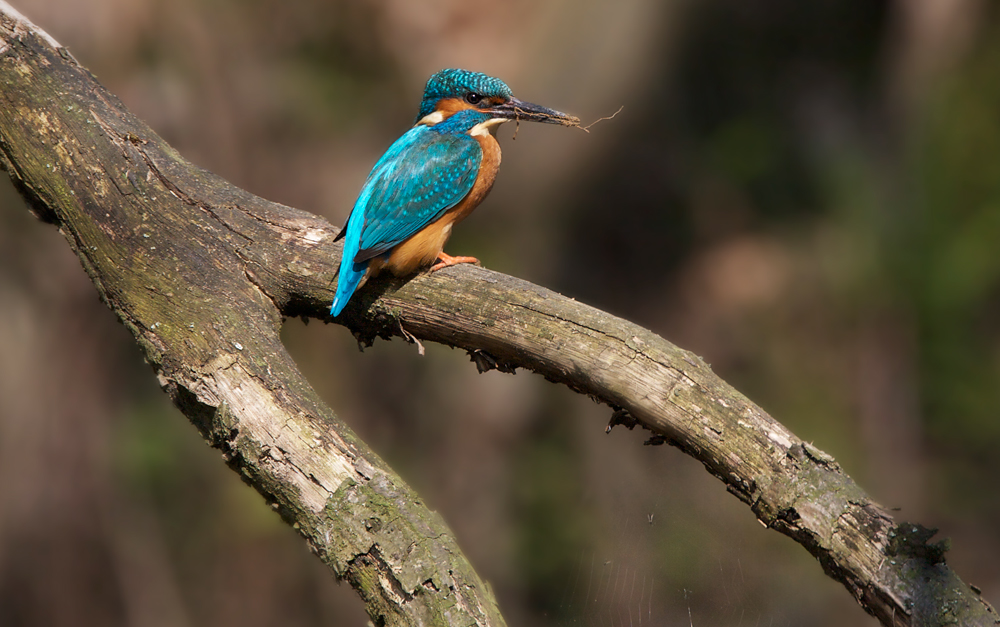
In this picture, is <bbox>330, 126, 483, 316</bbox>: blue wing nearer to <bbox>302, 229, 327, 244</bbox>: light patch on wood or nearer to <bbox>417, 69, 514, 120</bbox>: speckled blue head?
<bbox>302, 229, 327, 244</bbox>: light patch on wood

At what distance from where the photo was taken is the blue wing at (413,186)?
2.64m

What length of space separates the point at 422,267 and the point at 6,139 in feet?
4.23

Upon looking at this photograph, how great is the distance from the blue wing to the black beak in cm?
19

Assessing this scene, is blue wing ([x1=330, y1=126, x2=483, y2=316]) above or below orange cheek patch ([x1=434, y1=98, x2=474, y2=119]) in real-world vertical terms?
below

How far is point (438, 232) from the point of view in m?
2.75

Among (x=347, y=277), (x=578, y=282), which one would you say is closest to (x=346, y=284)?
(x=347, y=277)

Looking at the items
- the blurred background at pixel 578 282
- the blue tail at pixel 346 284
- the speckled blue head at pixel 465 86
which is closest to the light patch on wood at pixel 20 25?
the blue tail at pixel 346 284

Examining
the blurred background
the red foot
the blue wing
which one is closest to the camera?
the red foot

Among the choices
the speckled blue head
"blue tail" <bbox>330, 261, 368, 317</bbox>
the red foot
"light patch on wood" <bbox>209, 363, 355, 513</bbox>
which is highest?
the speckled blue head

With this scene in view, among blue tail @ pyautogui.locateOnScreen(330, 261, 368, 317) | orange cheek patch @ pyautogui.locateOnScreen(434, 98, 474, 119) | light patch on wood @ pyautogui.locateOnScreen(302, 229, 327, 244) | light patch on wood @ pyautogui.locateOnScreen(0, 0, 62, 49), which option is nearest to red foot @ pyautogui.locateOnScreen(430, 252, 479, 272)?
blue tail @ pyautogui.locateOnScreen(330, 261, 368, 317)

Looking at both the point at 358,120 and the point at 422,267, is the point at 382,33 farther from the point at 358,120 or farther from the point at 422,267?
the point at 422,267

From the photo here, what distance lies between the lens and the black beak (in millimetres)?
3062

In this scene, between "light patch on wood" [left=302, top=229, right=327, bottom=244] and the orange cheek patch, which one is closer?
"light patch on wood" [left=302, top=229, right=327, bottom=244]

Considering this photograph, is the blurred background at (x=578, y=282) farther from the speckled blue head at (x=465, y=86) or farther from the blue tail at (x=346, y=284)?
the blue tail at (x=346, y=284)
